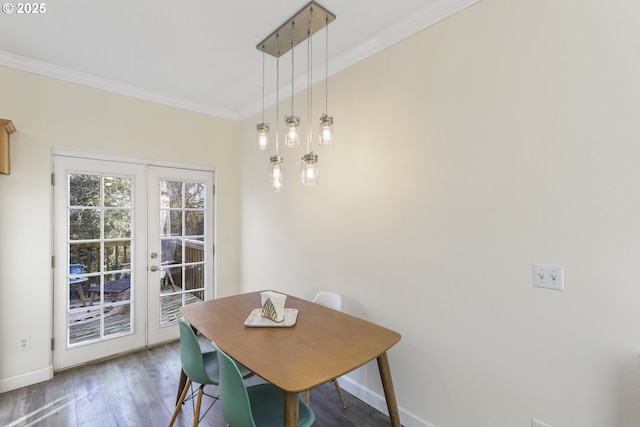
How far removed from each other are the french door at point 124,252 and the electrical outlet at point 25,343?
0.20 m

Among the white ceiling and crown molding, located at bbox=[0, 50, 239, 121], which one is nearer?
the white ceiling

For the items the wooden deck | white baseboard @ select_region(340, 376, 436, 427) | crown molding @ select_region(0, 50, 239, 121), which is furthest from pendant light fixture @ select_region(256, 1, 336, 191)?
the wooden deck

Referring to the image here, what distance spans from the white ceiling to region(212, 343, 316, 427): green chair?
211 cm

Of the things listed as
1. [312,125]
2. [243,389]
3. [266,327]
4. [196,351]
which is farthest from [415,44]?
[196,351]

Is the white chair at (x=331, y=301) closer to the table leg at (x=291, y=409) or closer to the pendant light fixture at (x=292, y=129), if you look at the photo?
the table leg at (x=291, y=409)

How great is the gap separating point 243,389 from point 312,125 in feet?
7.36

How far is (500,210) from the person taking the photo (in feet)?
5.33

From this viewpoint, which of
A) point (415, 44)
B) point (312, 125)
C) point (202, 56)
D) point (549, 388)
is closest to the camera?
point (549, 388)

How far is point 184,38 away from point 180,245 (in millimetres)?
2210

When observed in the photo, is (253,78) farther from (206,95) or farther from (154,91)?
(154,91)

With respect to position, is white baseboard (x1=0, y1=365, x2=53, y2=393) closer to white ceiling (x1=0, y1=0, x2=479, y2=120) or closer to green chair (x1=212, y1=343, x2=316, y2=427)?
green chair (x1=212, y1=343, x2=316, y2=427)

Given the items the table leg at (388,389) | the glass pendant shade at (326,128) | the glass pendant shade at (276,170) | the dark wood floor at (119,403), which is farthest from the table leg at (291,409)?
the glass pendant shade at (326,128)

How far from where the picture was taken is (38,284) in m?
2.59

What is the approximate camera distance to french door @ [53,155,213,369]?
278cm
